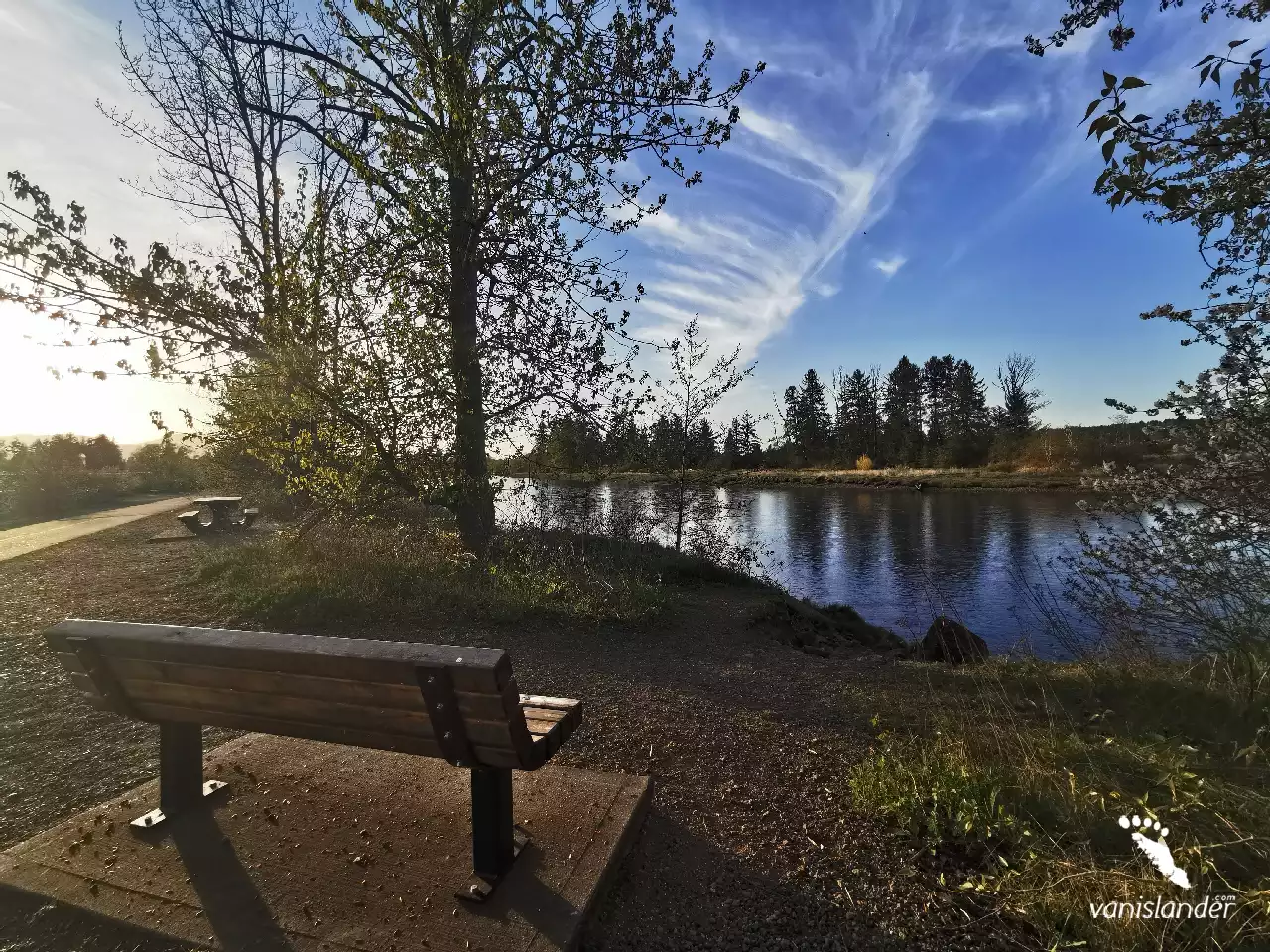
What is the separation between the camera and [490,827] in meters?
2.31

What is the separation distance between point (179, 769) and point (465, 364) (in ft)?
18.0

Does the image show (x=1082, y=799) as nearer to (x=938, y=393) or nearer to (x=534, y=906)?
(x=534, y=906)

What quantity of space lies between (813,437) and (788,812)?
59012mm

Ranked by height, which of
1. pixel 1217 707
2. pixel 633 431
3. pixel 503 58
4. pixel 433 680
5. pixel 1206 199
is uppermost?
pixel 503 58

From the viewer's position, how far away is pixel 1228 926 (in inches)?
78.2

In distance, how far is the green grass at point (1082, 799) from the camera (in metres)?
2.13

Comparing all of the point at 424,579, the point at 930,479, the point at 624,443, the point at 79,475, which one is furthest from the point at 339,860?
the point at 930,479

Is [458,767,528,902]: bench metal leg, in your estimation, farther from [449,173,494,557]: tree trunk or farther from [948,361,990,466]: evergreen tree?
[948,361,990,466]: evergreen tree

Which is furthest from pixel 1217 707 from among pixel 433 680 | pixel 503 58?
pixel 503 58

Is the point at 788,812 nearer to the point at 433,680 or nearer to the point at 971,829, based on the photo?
the point at 971,829

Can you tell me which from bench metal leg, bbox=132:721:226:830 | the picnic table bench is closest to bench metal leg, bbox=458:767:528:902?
bench metal leg, bbox=132:721:226:830

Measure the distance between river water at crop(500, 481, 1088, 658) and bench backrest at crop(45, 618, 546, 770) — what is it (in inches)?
224

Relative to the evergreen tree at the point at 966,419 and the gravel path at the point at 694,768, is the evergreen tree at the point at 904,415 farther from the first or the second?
the gravel path at the point at 694,768

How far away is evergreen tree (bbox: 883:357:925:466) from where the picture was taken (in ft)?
169
